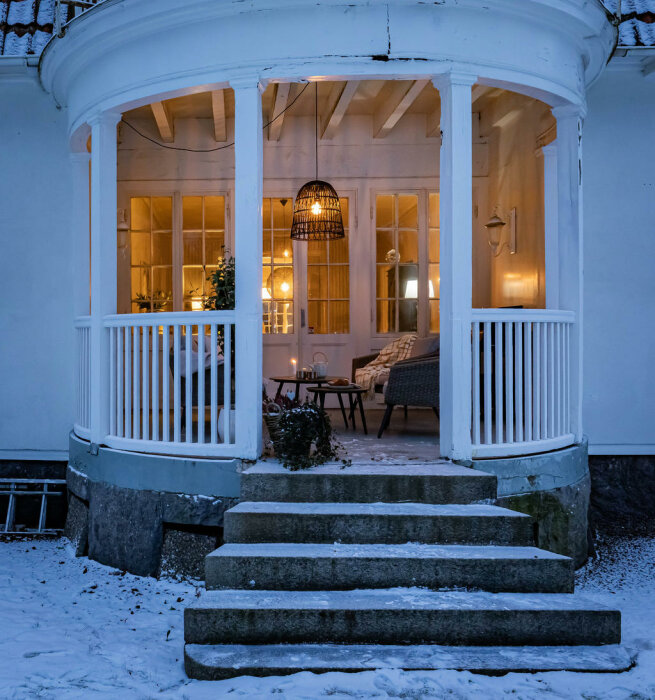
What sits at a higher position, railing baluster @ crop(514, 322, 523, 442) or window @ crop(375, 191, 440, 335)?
window @ crop(375, 191, 440, 335)

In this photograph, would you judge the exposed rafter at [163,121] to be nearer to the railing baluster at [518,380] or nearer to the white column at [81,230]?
the white column at [81,230]

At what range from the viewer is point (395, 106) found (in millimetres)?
7047

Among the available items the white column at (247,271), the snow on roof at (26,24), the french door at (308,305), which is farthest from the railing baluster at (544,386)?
the snow on roof at (26,24)

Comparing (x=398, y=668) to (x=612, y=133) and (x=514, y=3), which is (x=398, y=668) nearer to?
(x=514, y=3)

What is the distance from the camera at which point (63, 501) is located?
21.4ft

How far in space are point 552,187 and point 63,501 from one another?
501 centimetres

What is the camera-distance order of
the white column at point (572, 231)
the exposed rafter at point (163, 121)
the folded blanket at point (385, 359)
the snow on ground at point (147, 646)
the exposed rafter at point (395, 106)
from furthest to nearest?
the folded blanket at point (385, 359), the exposed rafter at point (163, 121), the exposed rafter at point (395, 106), the white column at point (572, 231), the snow on ground at point (147, 646)

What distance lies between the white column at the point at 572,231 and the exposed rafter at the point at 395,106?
1448 mm

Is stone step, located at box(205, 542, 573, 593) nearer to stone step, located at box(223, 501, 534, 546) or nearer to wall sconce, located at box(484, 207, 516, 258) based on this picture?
stone step, located at box(223, 501, 534, 546)

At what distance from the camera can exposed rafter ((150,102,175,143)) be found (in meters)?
6.95

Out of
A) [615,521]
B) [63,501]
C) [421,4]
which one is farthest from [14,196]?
[615,521]

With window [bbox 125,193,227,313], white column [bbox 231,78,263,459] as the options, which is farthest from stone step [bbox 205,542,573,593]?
window [bbox 125,193,227,313]

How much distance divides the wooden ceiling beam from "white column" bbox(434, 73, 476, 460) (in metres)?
2.18

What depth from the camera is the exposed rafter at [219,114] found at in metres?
6.64
